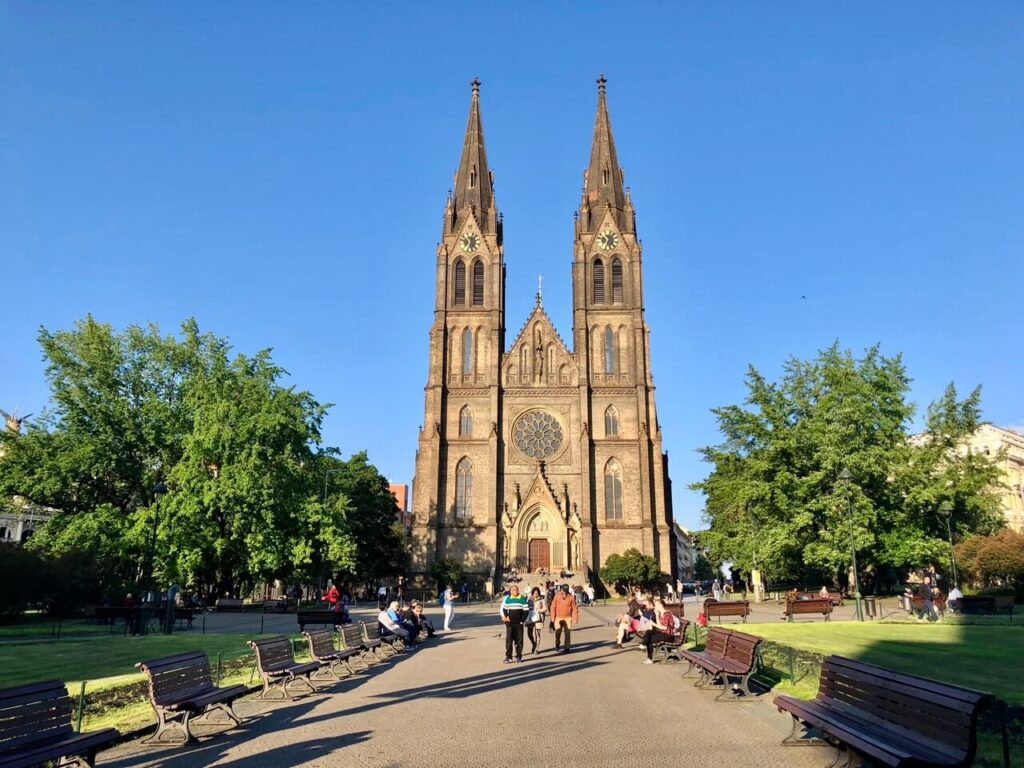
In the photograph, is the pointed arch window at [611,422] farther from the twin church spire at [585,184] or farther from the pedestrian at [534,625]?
the pedestrian at [534,625]

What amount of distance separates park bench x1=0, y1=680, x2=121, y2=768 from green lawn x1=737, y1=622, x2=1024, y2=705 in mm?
8995

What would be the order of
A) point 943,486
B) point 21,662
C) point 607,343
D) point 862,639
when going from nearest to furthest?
point 21,662
point 862,639
point 943,486
point 607,343

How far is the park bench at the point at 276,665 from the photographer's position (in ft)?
35.4

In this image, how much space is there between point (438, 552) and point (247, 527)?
2132cm

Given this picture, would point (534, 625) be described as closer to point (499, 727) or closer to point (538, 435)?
point (499, 727)

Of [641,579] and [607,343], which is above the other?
[607,343]

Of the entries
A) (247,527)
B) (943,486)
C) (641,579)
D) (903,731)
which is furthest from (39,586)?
(943,486)

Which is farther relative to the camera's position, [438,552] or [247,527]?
[438,552]

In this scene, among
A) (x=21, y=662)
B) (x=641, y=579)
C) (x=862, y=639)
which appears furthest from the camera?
(x=641, y=579)

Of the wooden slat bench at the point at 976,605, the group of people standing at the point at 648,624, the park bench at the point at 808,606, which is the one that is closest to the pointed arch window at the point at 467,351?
the park bench at the point at 808,606

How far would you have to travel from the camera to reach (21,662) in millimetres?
15453

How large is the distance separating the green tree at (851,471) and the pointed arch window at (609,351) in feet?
55.2

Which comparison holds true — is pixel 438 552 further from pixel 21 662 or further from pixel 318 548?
pixel 21 662

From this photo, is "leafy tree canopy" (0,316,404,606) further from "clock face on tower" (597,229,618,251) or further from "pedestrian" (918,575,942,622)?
"clock face on tower" (597,229,618,251)
